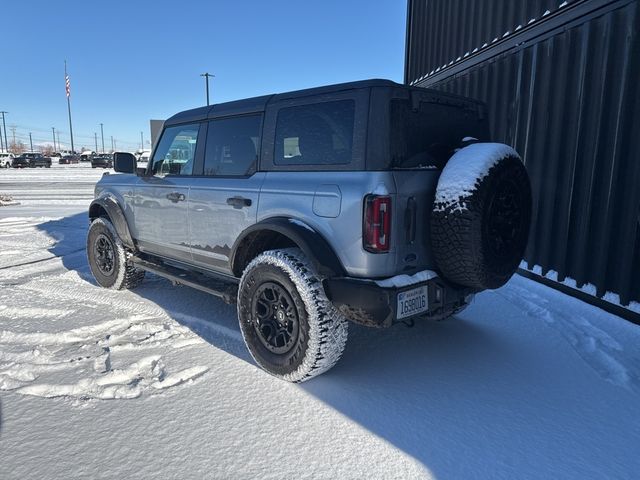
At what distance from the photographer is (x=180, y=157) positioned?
4090mm

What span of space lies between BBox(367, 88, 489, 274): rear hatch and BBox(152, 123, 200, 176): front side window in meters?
2.01

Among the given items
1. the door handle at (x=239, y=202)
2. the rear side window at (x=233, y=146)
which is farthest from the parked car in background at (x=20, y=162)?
the door handle at (x=239, y=202)

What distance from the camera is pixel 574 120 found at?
15.6 ft

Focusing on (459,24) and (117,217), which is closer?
(117,217)

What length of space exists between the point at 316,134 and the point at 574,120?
3352 millimetres

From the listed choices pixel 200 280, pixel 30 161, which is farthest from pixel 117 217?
pixel 30 161

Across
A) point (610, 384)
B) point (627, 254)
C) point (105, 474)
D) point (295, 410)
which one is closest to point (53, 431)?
point (105, 474)

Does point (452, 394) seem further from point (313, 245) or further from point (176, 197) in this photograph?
point (176, 197)

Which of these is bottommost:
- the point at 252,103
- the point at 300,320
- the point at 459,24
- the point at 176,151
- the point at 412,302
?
the point at 300,320

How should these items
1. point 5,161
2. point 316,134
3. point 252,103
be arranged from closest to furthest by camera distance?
1. point 316,134
2. point 252,103
3. point 5,161

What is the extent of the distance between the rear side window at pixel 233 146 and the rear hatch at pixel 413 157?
1.13m

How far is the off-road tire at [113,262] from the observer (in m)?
4.66

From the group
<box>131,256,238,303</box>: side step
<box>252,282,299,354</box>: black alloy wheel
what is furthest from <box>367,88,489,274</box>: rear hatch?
<box>131,256,238,303</box>: side step

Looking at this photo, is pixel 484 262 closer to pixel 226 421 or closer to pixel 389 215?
pixel 389 215
